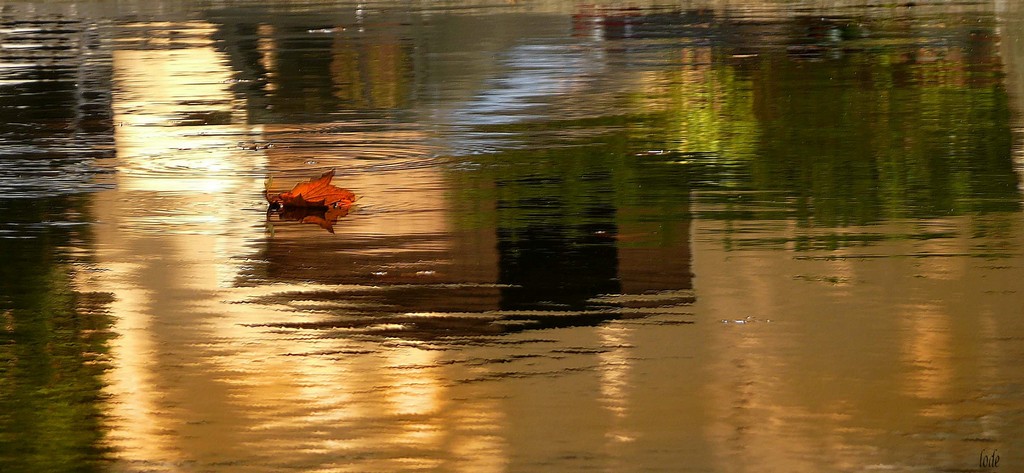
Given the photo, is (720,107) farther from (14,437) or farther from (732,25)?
(732,25)

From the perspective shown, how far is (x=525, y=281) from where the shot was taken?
28.5ft

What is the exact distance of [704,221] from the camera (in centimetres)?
1023

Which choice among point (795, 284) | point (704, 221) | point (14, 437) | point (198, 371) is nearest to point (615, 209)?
point (704, 221)

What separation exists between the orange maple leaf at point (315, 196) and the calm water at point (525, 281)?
16cm

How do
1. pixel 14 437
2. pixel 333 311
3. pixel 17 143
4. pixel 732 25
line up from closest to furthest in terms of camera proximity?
pixel 14 437 → pixel 333 311 → pixel 17 143 → pixel 732 25

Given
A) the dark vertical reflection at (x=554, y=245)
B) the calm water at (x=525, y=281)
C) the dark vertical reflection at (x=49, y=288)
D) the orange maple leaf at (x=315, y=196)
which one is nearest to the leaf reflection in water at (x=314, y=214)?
the orange maple leaf at (x=315, y=196)

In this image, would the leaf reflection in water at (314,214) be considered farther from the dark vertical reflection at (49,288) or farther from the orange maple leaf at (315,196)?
the dark vertical reflection at (49,288)

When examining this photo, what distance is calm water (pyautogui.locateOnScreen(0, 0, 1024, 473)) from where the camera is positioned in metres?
6.09

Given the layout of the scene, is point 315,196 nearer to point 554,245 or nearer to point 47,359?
point 554,245

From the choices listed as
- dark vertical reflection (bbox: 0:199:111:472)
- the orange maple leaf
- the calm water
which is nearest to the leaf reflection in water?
the orange maple leaf

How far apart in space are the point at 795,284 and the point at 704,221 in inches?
73.5

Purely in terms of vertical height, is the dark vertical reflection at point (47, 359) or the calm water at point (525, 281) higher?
the dark vertical reflection at point (47, 359)

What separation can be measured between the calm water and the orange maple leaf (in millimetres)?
159

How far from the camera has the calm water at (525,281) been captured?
6.09 meters
